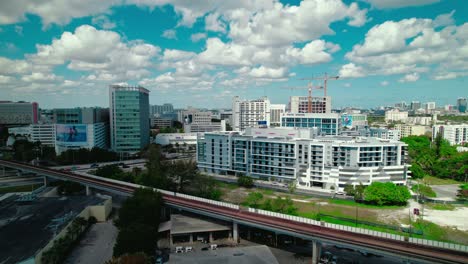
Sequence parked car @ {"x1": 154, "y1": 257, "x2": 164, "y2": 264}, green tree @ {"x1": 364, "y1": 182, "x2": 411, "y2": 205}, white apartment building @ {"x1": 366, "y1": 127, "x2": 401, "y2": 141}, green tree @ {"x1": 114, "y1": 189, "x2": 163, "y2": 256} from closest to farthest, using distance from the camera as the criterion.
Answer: green tree @ {"x1": 114, "y1": 189, "x2": 163, "y2": 256} < parked car @ {"x1": 154, "y1": 257, "x2": 164, "y2": 264} < green tree @ {"x1": 364, "y1": 182, "x2": 411, "y2": 205} < white apartment building @ {"x1": 366, "y1": 127, "x2": 401, "y2": 141}

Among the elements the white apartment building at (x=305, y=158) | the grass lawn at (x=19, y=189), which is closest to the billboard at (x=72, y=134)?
the grass lawn at (x=19, y=189)

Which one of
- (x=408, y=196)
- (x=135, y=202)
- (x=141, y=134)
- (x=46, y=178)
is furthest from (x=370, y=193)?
(x=141, y=134)

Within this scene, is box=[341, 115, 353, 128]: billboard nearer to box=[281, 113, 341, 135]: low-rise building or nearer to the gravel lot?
box=[281, 113, 341, 135]: low-rise building

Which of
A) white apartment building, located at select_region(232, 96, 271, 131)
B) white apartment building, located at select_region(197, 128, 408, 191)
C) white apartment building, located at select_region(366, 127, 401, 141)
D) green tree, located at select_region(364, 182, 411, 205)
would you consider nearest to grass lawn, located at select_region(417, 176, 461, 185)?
white apartment building, located at select_region(197, 128, 408, 191)

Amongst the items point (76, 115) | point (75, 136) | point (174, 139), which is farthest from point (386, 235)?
point (174, 139)

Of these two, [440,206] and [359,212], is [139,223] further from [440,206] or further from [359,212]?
[440,206]

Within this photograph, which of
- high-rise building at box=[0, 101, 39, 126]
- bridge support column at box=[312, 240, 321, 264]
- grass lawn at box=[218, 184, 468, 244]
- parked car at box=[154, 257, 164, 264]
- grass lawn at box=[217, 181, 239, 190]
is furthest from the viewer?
high-rise building at box=[0, 101, 39, 126]

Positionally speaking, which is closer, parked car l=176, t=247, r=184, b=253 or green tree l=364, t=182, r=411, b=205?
parked car l=176, t=247, r=184, b=253
